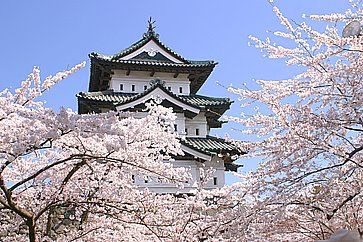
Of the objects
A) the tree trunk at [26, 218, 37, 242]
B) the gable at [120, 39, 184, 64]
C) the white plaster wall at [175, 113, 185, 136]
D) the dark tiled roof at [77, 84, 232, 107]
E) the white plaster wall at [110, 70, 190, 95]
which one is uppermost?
the gable at [120, 39, 184, 64]

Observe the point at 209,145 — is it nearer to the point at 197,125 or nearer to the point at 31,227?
the point at 197,125

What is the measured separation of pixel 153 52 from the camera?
757 inches

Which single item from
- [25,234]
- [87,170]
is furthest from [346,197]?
[25,234]

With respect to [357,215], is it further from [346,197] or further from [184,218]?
[184,218]

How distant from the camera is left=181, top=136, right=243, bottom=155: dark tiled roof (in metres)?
16.5

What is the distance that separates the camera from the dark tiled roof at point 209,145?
16.5m

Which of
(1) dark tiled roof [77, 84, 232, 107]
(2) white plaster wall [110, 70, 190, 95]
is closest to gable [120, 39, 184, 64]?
(2) white plaster wall [110, 70, 190, 95]

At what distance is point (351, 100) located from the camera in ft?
15.4

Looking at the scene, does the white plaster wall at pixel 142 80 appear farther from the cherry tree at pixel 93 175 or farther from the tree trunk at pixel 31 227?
the tree trunk at pixel 31 227

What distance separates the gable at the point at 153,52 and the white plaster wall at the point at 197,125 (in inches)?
99.1

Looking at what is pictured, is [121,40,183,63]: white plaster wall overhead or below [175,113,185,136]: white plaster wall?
overhead

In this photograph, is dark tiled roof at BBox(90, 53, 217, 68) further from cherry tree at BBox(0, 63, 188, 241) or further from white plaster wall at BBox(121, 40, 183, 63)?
cherry tree at BBox(0, 63, 188, 241)

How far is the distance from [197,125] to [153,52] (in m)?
3.67

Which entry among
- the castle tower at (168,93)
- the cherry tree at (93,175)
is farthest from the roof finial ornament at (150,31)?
the cherry tree at (93,175)
